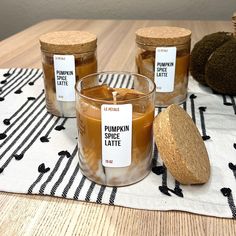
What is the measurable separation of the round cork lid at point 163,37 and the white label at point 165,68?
12 millimetres

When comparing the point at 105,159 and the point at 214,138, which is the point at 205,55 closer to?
the point at 214,138

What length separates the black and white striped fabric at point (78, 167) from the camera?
444 mm

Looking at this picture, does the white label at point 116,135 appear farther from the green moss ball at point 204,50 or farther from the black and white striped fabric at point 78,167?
the green moss ball at point 204,50

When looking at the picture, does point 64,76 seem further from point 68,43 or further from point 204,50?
point 204,50

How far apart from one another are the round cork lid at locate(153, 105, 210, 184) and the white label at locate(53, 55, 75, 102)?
0.74 ft

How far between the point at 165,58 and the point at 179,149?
27 cm

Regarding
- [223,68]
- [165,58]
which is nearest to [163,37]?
[165,58]

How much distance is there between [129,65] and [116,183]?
488mm

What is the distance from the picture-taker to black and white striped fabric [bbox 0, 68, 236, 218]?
1.46 feet

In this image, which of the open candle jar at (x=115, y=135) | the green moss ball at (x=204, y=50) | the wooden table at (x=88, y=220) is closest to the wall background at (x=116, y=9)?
the green moss ball at (x=204, y=50)

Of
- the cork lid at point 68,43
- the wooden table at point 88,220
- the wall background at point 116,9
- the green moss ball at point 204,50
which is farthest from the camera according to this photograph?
the wall background at point 116,9

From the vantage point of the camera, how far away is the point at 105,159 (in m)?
0.45

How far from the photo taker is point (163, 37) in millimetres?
645

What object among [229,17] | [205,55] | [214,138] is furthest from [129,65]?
[229,17]
